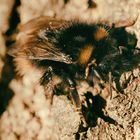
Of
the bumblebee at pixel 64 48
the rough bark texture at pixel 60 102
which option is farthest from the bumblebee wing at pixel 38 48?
the rough bark texture at pixel 60 102

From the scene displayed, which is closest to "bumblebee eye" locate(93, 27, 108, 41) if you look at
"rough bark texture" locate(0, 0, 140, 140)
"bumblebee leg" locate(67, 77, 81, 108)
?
"rough bark texture" locate(0, 0, 140, 140)

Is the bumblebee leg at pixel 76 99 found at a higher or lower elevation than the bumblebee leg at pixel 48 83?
lower

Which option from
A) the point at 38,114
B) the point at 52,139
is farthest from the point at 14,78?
the point at 52,139

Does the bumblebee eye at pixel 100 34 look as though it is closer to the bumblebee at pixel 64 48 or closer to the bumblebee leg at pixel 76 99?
the bumblebee at pixel 64 48

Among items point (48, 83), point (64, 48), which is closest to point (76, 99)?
point (48, 83)

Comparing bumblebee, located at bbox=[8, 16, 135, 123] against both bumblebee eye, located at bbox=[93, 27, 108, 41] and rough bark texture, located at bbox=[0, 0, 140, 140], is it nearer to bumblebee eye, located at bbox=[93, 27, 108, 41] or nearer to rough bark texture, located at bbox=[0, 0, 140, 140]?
bumblebee eye, located at bbox=[93, 27, 108, 41]

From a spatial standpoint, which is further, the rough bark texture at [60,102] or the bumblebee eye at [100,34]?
the rough bark texture at [60,102]

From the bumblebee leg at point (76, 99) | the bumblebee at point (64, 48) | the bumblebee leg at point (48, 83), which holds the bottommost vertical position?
the bumblebee leg at point (76, 99)

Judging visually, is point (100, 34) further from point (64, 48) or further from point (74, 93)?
point (74, 93)

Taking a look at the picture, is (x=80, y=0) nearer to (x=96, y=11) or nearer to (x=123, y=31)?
(x=96, y=11)
